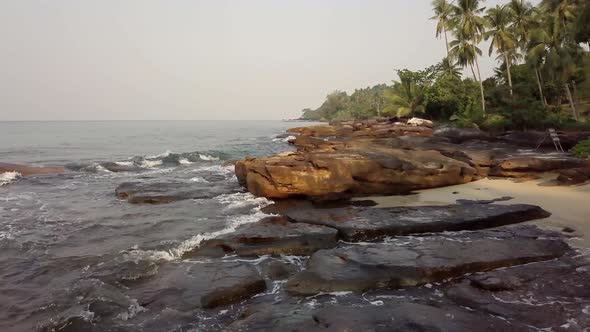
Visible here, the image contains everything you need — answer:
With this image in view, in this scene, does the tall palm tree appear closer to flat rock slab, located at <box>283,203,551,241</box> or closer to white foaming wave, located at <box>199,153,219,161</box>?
white foaming wave, located at <box>199,153,219,161</box>

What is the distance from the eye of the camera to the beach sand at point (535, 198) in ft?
28.1

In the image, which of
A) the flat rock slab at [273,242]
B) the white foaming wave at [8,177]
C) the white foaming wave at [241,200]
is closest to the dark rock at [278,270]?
the flat rock slab at [273,242]

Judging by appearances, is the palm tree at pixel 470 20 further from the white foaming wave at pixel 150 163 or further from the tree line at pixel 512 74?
the white foaming wave at pixel 150 163

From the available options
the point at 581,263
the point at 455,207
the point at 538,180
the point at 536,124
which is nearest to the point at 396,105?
the point at 536,124

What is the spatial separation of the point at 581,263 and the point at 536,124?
89.4 feet

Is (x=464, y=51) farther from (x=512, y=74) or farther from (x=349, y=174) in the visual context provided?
(x=349, y=174)

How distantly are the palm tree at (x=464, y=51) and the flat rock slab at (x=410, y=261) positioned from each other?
38.0m

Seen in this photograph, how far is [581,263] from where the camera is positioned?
6.45 metres

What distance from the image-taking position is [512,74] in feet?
151

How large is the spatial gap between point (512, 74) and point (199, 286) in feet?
163

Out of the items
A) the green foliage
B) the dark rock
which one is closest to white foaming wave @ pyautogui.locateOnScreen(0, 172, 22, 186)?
the dark rock

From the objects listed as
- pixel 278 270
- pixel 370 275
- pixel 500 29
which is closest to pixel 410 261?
pixel 370 275

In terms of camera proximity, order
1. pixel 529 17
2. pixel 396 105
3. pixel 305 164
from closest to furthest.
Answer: pixel 305 164 < pixel 529 17 < pixel 396 105

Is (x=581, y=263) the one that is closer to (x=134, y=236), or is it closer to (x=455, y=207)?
(x=455, y=207)
